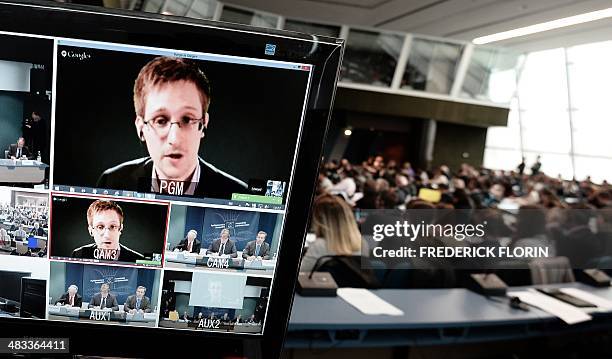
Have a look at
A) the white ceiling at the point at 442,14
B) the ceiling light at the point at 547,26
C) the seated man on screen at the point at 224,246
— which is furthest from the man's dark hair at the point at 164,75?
the white ceiling at the point at 442,14

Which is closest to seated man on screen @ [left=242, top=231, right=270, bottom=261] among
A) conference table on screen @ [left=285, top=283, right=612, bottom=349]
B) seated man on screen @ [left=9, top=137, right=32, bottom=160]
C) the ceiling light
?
seated man on screen @ [left=9, top=137, right=32, bottom=160]

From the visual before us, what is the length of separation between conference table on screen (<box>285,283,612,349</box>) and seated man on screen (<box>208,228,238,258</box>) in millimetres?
1202

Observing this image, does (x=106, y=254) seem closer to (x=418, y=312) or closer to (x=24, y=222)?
(x=24, y=222)

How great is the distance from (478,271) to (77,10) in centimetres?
259

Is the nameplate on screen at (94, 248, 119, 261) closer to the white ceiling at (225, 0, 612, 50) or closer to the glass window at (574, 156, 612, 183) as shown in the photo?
the glass window at (574, 156, 612, 183)

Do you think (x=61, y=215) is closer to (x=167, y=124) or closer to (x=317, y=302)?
(x=167, y=124)

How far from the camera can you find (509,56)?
43.0 ft

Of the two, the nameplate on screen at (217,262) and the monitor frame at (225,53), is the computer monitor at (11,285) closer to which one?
the monitor frame at (225,53)

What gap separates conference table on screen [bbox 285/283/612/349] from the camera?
2043mm

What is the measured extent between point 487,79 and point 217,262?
1671cm

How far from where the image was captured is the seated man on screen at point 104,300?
74 centimetres

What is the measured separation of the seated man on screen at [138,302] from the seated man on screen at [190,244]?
90 millimetres

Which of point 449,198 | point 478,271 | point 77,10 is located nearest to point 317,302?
point 478,271

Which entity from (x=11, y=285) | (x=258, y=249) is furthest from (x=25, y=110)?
(x=258, y=249)
